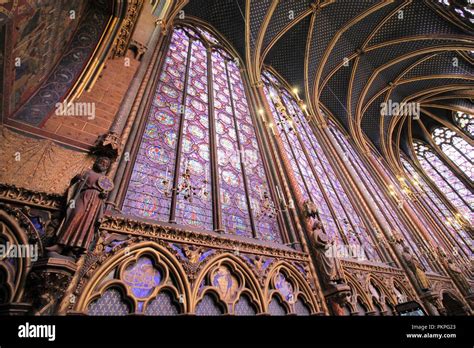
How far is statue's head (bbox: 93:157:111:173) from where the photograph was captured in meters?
3.14

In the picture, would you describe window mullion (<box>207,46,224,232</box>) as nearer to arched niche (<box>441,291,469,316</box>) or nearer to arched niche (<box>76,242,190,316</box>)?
arched niche (<box>76,242,190,316</box>)

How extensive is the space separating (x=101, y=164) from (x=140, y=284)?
5.54 ft

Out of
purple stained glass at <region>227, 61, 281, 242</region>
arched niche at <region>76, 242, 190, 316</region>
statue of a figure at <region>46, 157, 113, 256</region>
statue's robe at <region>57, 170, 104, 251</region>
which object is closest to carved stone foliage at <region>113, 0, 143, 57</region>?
statue of a figure at <region>46, 157, 113, 256</region>

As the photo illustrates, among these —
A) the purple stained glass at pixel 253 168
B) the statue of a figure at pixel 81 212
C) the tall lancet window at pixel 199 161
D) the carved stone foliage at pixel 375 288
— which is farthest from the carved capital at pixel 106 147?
the carved stone foliage at pixel 375 288

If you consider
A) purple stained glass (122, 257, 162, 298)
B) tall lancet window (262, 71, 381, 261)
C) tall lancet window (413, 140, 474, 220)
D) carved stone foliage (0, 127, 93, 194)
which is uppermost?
tall lancet window (413, 140, 474, 220)

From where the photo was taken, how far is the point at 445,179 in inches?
655

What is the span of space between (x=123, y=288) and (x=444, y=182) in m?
21.4

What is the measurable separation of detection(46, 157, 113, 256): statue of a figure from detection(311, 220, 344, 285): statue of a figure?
3.98 m

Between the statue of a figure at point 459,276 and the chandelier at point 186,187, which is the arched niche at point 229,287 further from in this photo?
the statue of a figure at point 459,276

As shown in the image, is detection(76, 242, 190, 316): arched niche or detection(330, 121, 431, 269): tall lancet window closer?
detection(76, 242, 190, 316): arched niche

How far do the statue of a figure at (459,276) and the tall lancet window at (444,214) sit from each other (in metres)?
2.56

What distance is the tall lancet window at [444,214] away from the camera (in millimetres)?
11684

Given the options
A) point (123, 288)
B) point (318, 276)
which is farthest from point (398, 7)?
point (123, 288)

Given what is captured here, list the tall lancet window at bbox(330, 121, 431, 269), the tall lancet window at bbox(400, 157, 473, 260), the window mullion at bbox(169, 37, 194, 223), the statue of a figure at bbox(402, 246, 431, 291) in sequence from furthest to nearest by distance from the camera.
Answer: the tall lancet window at bbox(400, 157, 473, 260) → the tall lancet window at bbox(330, 121, 431, 269) → the statue of a figure at bbox(402, 246, 431, 291) → the window mullion at bbox(169, 37, 194, 223)
